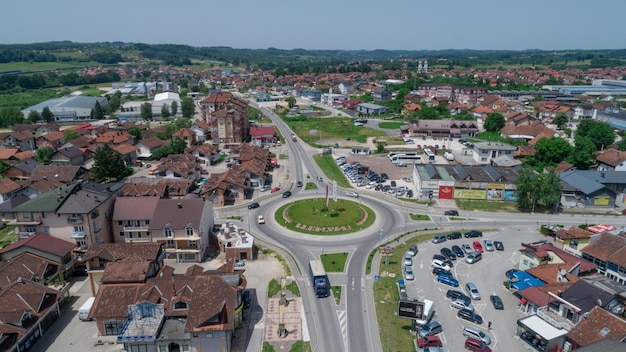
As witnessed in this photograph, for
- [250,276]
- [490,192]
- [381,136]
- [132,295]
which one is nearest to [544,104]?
[381,136]

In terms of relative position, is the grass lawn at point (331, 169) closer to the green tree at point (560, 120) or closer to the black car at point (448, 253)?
the black car at point (448, 253)

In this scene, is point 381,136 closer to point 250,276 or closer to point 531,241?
point 531,241

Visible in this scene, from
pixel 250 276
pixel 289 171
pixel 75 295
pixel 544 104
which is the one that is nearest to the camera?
pixel 75 295

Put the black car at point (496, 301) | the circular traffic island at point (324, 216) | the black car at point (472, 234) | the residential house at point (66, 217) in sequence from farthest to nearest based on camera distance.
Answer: the circular traffic island at point (324, 216) < the black car at point (472, 234) < the residential house at point (66, 217) < the black car at point (496, 301)

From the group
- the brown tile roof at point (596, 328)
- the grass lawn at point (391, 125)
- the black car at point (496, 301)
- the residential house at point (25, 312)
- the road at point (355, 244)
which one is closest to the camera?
the brown tile roof at point (596, 328)

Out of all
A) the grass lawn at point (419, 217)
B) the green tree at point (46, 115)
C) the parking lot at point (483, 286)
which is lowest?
the parking lot at point (483, 286)

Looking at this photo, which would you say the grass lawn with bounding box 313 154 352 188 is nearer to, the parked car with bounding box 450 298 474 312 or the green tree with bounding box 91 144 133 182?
the parked car with bounding box 450 298 474 312

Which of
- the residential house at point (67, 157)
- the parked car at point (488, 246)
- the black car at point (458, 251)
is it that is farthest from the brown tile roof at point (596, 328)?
the residential house at point (67, 157)
